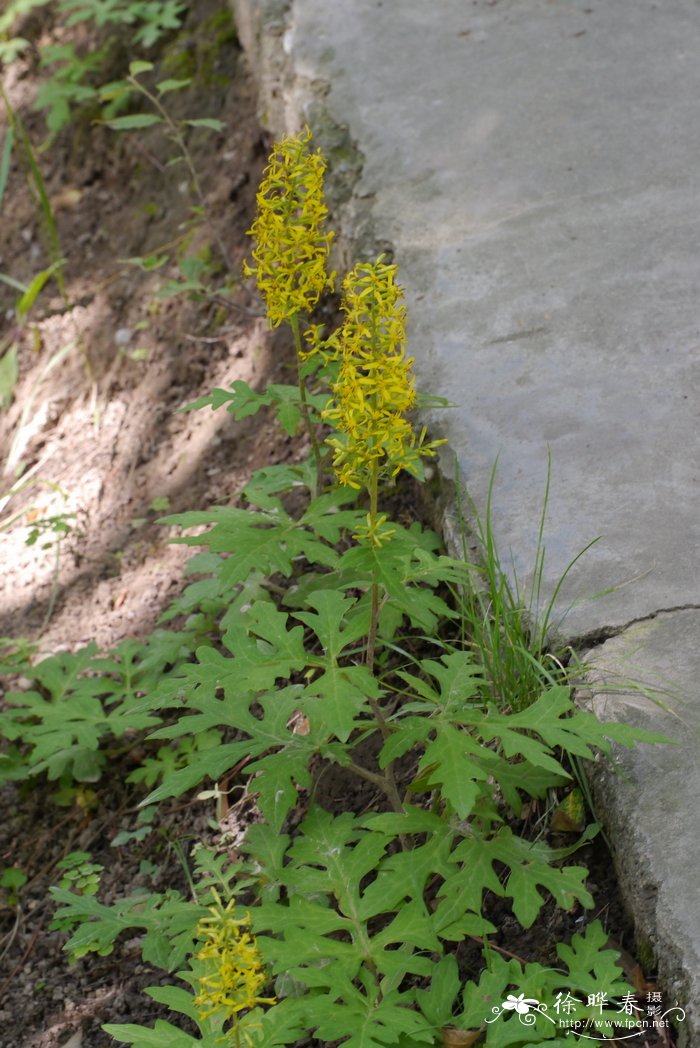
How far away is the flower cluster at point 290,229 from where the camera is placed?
2361mm

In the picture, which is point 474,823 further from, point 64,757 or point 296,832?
point 64,757

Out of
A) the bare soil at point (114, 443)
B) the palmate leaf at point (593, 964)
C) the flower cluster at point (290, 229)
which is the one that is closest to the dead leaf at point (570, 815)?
the bare soil at point (114, 443)

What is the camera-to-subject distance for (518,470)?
2709 mm

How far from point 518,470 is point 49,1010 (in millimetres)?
1654

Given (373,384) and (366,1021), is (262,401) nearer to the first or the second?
(373,384)

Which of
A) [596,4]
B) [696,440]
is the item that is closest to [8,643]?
[696,440]

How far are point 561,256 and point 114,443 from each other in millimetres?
1963

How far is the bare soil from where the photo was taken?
252cm

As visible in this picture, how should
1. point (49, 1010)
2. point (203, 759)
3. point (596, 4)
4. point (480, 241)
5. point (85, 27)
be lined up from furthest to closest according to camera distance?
point (85, 27) → point (596, 4) → point (480, 241) → point (49, 1010) → point (203, 759)

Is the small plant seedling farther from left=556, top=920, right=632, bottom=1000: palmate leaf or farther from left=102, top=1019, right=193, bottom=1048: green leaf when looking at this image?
left=556, top=920, right=632, bottom=1000: palmate leaf

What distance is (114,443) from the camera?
4363 mm

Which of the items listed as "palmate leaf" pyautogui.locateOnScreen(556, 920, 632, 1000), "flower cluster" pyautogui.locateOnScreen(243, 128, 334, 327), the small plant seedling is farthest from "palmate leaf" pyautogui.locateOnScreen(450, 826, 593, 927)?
the small plant seedling

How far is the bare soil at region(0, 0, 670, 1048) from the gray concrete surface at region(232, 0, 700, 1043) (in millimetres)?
372

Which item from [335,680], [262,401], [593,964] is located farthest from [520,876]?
[262,401]
